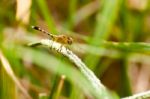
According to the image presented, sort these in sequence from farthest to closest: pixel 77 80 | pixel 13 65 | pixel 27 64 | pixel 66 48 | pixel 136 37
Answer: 1. pixel 136 37
2. pixel 27 64
3. pixel 13 65
4. pixel 77 80
5. pixel 66 48

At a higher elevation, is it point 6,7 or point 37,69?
point 6,7

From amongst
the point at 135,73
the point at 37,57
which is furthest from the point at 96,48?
the point at 135,73

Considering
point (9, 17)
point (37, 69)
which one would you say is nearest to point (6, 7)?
point (9, 17)

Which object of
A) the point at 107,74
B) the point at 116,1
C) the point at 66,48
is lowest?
the point at 107,74

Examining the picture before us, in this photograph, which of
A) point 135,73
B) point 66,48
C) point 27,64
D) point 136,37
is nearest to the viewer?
point 66,48

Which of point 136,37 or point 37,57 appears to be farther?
point 136,37

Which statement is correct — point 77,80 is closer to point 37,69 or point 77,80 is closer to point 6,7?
point 37,69
